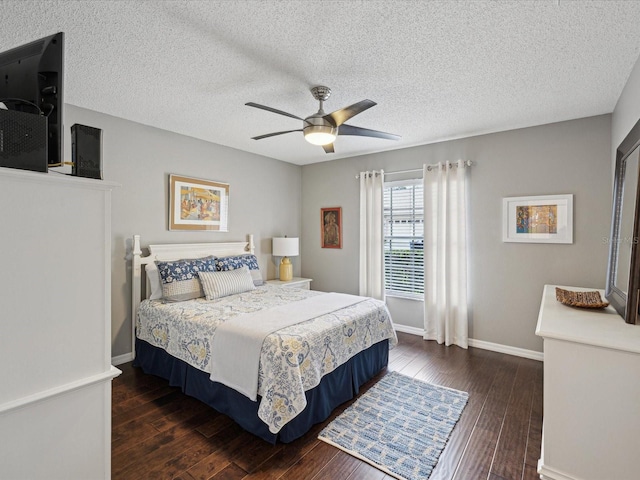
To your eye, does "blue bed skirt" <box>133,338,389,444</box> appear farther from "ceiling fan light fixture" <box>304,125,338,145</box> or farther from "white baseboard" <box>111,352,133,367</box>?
"ceiling fan light fixture" <box>304,125,338,145</box>

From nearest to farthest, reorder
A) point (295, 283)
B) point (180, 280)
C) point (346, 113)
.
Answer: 1. point (346, 113)
2. point (180, 280)
3. point (295, 283)

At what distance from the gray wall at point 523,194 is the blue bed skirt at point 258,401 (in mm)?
1487

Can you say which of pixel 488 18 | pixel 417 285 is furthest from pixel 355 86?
pixel 417 285

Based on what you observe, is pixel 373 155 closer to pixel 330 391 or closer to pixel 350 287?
pixel 350 287

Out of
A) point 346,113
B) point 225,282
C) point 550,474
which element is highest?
point 346,113

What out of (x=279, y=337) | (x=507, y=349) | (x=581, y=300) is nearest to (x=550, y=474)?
(x=581, y=300)

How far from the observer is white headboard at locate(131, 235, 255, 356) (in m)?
3.40

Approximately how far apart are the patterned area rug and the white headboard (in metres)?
2.41

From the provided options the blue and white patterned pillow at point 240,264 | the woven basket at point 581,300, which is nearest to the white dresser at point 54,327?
the blue and white patterned pillow at point 240,264

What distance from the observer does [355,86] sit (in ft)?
8.52

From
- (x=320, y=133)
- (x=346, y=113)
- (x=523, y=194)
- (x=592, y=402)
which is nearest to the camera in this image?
(x=592, y=402)

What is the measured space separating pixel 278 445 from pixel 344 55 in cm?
264

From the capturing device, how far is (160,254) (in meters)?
3.62

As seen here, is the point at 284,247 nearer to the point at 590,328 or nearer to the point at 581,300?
the point at 581,300
